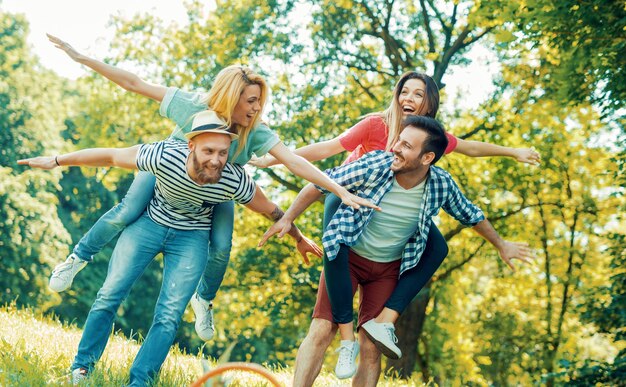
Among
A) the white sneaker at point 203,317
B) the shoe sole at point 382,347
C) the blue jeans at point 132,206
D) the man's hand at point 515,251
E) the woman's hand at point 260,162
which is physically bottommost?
the white sneaker at point 203,317

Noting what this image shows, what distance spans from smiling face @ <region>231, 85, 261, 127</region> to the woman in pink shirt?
0.69 metres

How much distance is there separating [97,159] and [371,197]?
176 centimetres

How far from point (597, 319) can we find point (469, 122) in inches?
313

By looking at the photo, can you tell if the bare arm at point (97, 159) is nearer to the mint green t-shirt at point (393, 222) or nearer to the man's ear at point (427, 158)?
the mint green t-shirt at point (393, 222)

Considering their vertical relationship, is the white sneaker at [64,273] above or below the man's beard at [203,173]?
below

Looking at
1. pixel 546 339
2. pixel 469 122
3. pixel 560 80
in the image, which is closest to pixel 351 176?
pixel 560 80

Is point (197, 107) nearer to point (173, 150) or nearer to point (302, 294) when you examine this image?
point (173, 150)

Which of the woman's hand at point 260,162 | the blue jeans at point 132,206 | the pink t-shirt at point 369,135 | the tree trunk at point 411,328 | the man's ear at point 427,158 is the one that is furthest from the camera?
the tree trunk at point 411,328

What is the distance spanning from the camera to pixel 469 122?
681 inches

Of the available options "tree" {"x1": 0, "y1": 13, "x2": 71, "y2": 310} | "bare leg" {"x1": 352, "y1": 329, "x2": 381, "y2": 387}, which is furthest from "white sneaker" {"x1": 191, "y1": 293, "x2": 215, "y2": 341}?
"tree" {"x1": 0, "y1": 13, "x2": 71, "y2": 310}

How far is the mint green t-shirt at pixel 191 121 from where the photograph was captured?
4.89 metres

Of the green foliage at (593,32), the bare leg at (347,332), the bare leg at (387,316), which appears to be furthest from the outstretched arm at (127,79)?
the green foliage at (593,32)

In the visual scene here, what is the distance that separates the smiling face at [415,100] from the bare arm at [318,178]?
0.95 m

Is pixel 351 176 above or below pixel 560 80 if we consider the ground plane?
below
